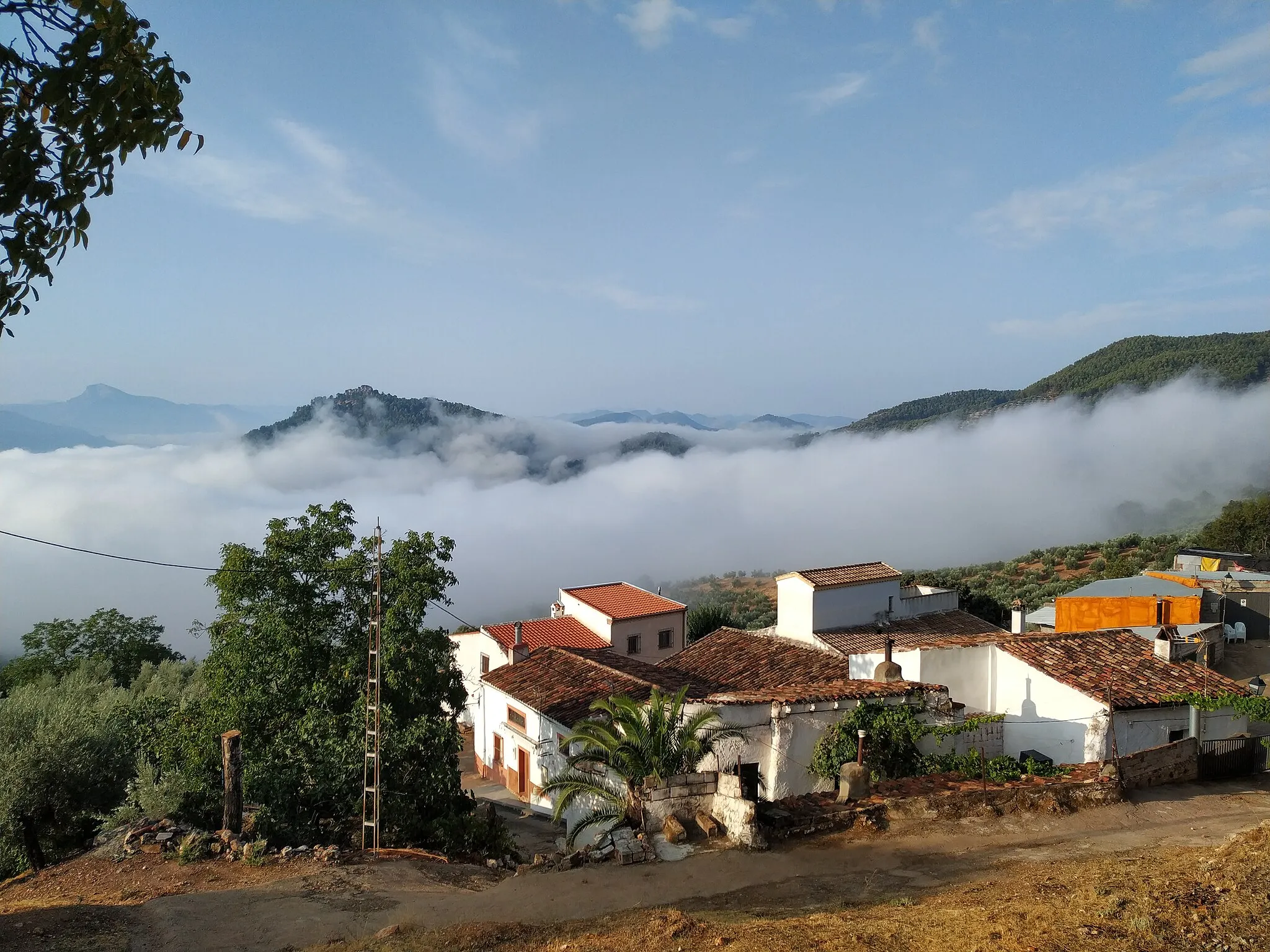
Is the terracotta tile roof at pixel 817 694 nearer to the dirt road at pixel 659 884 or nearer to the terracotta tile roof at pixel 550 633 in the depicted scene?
the dirt road at pixel 659 884

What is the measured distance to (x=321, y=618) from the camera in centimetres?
1634

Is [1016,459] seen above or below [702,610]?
above

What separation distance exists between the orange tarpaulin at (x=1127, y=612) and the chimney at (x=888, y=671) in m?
11.7

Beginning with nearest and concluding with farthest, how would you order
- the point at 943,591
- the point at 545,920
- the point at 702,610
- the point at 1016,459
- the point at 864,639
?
the point at 545,920
the point at 864,639
the point at 943,591
the point at 702,610
the point at 1016,459

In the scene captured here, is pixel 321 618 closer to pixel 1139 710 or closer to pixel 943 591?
pixel 1139 710

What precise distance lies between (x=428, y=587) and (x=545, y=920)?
758 cm

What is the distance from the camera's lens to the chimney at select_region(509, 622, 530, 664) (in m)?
31.1

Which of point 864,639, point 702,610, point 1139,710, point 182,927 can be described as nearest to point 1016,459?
point 702,610

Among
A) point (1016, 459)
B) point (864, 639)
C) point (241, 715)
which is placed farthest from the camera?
point (1016, 459)

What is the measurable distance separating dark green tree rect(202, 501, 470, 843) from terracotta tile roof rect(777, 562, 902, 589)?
1507 cm

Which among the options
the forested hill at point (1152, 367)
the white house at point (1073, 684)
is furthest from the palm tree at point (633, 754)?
the forested hill at point (1152, 367)

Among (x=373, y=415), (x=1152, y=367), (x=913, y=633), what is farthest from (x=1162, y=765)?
(x=373, y=415)

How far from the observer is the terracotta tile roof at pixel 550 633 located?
33.3 meters

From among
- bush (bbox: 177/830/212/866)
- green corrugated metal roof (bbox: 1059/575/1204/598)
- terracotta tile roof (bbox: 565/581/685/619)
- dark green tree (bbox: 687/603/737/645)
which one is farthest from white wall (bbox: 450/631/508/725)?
green corrugated metal roof (bbox: 1059/575/1204/598)
